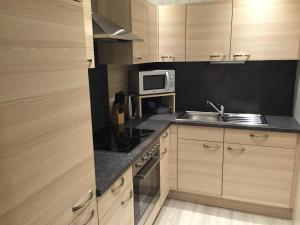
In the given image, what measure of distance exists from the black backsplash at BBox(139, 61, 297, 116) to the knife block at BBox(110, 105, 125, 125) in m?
0.85

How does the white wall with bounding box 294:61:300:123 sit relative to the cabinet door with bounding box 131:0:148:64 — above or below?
below

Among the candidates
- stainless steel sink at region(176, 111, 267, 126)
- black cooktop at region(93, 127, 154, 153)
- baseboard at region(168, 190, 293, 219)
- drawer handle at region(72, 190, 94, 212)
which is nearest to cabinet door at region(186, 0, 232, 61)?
stainless steel sink at region(176, 111, 267, 126)

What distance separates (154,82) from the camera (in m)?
2.71

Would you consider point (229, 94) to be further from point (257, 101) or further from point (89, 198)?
point (89, 198)

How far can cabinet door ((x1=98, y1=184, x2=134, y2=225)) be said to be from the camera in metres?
1.42

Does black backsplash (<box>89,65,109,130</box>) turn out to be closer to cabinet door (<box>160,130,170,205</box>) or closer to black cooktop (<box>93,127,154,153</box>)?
black cooktop (<box>93,127,154,153</box>)

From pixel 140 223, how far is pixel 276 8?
216 centimetres

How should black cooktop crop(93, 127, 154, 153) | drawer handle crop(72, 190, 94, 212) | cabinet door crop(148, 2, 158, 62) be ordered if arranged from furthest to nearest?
cabinet door crop(148, 2, 158, 62) < black cooktop crop(93, 127, 154, 153) < drawer handle crop(72, 190, 94, 212)

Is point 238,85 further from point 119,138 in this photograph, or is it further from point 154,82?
point 119,138

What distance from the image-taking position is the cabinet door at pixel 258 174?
230 centimetres

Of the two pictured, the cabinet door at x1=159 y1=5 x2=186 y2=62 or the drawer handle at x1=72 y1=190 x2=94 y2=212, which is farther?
the cabinet door at x1=159 y1=5 x2=186 y2=62

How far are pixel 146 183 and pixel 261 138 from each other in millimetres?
1123

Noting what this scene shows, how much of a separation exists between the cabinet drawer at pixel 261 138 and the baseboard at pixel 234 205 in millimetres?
657

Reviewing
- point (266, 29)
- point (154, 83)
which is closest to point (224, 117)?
point (154, 83)
